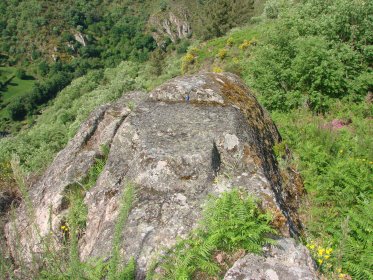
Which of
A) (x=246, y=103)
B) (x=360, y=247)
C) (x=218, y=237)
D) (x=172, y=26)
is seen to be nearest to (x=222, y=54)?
(x=246, y=103)

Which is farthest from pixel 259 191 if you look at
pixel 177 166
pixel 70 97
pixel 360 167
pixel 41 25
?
pixel 41 25

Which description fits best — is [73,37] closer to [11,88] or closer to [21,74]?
[21,74]

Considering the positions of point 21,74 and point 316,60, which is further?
point 21,74

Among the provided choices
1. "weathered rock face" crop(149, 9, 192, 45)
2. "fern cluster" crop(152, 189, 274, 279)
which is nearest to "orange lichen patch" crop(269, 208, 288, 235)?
"fern cluster" crop(152, 189, 274, 279)

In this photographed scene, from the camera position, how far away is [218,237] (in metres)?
3.84

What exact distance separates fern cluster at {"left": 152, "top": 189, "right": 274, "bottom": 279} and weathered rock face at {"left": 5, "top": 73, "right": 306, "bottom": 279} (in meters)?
0.25

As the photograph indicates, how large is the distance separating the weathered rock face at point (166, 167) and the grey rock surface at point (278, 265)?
18.9 inches

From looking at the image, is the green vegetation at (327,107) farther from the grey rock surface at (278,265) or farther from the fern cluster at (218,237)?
the fern cluster at (218,237)

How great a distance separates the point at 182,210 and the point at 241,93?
3.37 metres

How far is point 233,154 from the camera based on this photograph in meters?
5.18

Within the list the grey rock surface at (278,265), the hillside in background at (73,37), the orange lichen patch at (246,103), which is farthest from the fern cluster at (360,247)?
the hillside in background at (73,37)

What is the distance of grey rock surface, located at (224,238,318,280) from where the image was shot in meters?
3.51

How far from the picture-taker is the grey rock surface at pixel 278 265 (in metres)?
3.51

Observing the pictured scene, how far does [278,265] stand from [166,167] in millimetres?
2005
